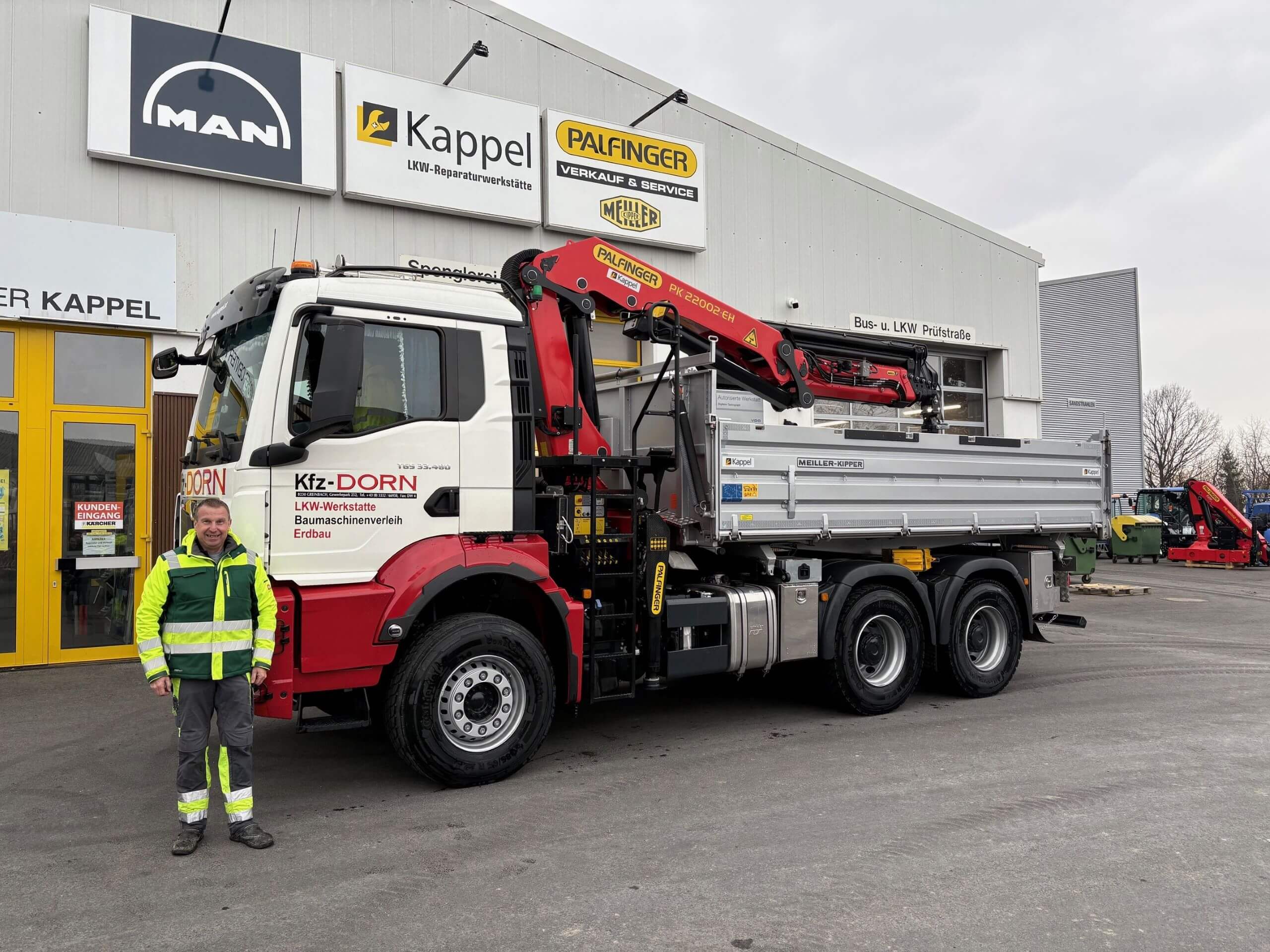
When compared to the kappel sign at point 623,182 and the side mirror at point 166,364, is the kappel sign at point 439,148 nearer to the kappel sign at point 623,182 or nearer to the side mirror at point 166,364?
the kappel sign at point 623,182

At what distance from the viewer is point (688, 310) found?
24.0 ft

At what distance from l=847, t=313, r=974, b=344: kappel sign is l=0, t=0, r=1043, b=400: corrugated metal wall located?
5.4 inches

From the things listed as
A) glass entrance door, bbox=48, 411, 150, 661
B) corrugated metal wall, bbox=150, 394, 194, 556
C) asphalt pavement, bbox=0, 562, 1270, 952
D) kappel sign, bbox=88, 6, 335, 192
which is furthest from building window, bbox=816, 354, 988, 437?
glass entrance door, bbox=48, 411, 150, 661

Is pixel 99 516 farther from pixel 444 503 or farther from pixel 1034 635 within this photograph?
pixel 1034 635

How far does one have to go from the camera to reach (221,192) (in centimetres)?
1020

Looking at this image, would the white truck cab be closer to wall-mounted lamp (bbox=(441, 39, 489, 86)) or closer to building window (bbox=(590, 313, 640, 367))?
building window (bbox=(590, 313, 640, 367))

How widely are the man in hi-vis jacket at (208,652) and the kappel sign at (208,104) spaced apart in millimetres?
6804

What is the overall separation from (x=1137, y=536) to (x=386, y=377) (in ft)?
79.4

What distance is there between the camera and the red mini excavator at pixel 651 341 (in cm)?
636

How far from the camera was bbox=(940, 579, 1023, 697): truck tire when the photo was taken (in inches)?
314

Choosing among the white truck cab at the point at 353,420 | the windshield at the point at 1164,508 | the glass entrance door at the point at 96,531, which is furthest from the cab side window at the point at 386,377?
the windshield at the point at 1164,508

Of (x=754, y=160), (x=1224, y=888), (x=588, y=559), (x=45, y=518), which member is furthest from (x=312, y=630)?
(x=754, y=160)

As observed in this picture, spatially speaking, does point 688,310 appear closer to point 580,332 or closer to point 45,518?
point 580,332

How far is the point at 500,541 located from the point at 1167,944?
3796 mm
